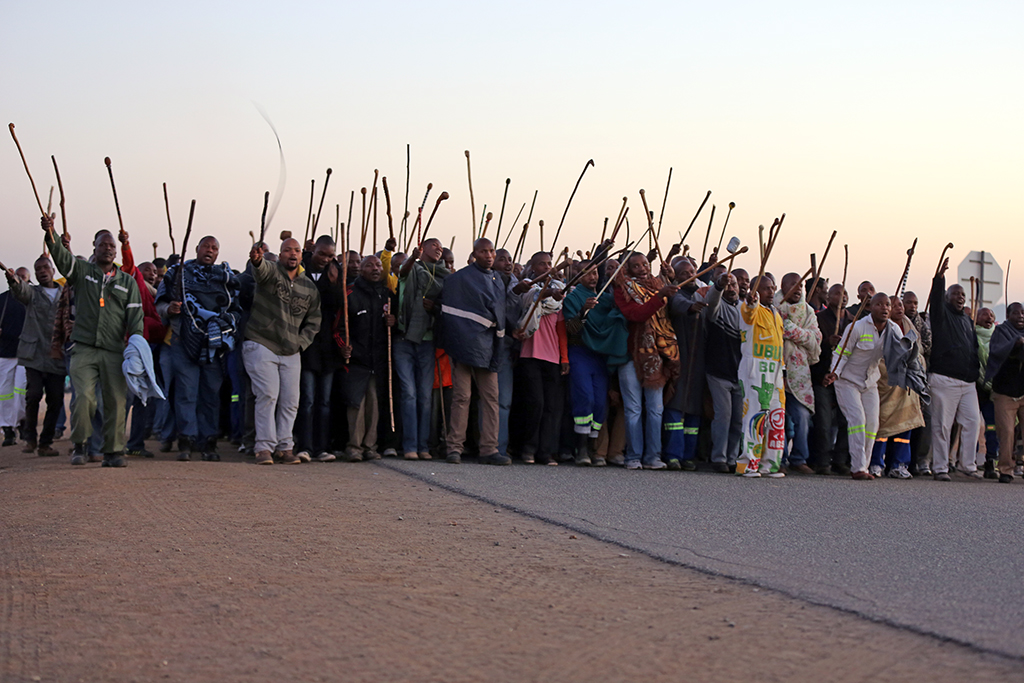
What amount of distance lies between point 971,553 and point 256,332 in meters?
6.47

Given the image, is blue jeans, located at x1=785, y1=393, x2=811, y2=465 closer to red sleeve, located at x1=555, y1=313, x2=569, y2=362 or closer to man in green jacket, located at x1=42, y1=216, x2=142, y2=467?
red sleeve, located at x1=555, y1=313, x2=569, y2=362

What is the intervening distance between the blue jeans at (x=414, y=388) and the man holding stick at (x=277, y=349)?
974 millimetres

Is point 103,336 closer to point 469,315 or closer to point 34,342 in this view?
point 34,342

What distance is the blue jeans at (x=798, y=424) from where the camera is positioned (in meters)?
→ 12.2

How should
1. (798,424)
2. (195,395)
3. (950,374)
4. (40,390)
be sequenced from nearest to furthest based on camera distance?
(195,395)
(798,424)
(40,390)
(950,374)

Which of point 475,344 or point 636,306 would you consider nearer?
point 475,344

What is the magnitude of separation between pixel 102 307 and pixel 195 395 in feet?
4.01

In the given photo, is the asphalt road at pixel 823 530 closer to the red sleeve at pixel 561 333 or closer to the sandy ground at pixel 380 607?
the sandy ground at pixel 380 607

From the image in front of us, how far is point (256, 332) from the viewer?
415 inches

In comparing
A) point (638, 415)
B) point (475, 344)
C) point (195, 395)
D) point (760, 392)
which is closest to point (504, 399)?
point (475, 344)

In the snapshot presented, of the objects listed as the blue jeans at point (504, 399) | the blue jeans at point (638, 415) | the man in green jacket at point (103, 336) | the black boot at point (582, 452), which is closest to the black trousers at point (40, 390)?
the man in green jacket at point (103, 336)

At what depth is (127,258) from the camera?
415 inches

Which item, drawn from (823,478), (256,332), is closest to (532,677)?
(256,332)

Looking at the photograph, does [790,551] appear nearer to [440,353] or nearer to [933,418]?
[440,353]
